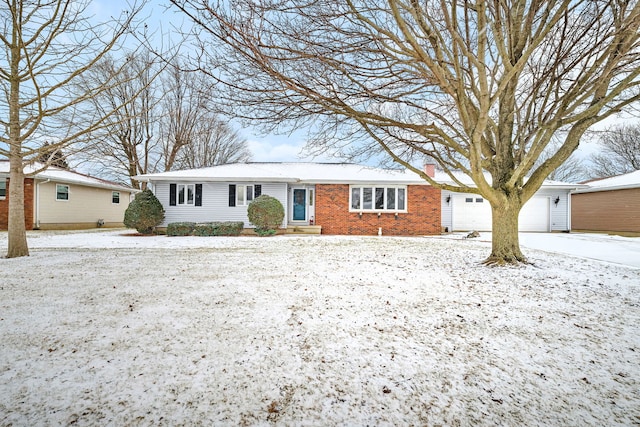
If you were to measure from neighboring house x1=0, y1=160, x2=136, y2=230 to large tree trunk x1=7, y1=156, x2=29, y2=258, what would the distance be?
8974 millimetres

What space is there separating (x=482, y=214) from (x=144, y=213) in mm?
18521

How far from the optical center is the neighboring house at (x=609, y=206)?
1577cm

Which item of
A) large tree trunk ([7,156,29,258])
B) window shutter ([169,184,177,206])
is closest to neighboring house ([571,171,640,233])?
window shutter ([169,184,177,206])

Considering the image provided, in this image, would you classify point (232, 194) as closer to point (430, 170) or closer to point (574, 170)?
point (430, 170)

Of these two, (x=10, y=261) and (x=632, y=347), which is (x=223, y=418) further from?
(x=10, y=261)

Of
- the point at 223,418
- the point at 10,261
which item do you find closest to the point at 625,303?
the point at 223,418

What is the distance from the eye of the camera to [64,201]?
1731 cm

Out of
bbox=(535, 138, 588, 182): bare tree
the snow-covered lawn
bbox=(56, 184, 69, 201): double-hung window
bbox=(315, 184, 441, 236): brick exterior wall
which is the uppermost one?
bbox=(535, 138, 588, 182): bare tree

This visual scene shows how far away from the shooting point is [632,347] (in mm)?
2828

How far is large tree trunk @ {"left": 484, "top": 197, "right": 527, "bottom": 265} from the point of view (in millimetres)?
6527

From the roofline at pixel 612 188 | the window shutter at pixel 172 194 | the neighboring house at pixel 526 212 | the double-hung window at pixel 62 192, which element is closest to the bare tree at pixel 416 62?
the neighboring house at pixel 526 212

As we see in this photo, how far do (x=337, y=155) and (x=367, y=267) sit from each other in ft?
9.79

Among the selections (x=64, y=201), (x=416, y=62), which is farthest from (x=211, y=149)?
(x=416, y=62)

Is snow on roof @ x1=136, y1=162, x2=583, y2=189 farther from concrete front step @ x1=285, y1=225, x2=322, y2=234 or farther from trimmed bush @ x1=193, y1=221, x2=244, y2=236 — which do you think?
trimmed bush @ x1=193, y1=221, x2=244, y2=236
